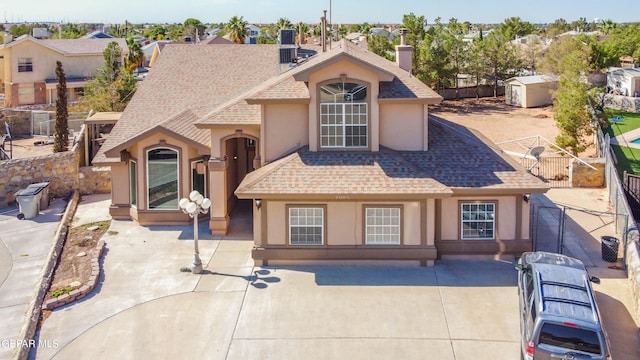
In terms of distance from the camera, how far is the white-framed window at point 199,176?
2120cm

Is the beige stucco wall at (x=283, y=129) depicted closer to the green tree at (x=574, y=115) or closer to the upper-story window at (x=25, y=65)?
the green tree at (x=574, y=115)

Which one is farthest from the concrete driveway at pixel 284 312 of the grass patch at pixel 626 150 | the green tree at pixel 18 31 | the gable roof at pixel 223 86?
the green tree at pixel 18 31

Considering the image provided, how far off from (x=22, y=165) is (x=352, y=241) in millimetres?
16148

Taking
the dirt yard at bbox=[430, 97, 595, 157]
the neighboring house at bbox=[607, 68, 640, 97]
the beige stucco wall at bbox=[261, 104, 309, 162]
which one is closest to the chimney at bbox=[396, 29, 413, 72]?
the beige stucco wall at bbox=[261, 104, 309, 162]

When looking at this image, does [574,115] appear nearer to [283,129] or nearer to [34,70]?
[283,129]

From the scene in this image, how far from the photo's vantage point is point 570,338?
1060 centimetres

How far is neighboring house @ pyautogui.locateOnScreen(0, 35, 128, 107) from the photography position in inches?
2093

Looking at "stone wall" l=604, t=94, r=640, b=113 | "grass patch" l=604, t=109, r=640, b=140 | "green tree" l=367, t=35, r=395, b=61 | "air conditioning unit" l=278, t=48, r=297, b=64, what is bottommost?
"grass patch" l=604, t=109, r=640, b=140

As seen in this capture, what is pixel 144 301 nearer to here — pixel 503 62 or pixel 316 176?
pixel 316 176

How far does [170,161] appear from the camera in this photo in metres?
21.1

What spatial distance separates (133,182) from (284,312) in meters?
10.2

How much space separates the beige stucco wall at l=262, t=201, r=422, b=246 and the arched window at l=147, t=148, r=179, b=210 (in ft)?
17.9

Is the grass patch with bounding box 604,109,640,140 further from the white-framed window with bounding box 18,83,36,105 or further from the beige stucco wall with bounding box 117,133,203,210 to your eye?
the white-framed window with bounding box 18,83,36,105

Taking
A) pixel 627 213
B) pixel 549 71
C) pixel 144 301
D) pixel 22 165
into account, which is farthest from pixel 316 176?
pixel 549 71
